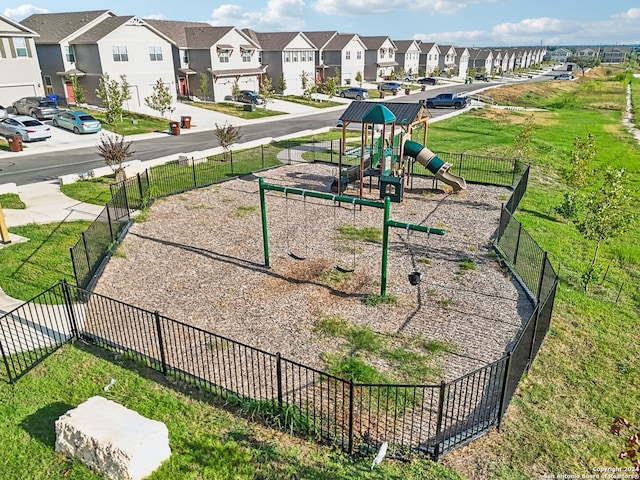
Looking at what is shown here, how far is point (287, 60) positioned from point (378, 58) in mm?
27303

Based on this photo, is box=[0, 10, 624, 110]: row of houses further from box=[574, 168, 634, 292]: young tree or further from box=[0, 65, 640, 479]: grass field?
box=[574, 168, 634, 292]: young tree

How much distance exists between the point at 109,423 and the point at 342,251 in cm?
904

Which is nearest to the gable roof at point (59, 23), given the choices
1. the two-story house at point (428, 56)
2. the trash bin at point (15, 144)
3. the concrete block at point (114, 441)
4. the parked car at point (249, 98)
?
the parked car at point (249, 98)

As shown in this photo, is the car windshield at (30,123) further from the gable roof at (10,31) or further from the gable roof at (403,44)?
the gable roof at (403,44)

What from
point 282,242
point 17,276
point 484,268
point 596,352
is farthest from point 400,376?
point 17,276

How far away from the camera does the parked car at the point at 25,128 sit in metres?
30.7

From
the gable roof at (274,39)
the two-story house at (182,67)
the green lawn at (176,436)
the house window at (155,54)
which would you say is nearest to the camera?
the green lawn at (176,436)

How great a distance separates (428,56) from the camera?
333ft

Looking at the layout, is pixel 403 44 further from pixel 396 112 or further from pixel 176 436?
pixel 176 436

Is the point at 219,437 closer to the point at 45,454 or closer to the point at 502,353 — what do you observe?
the point at 45,454

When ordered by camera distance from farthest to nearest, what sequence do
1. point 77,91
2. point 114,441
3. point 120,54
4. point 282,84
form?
point 282,84, point 120,54, point 77,91, point 114,441

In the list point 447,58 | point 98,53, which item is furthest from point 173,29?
point 447,58

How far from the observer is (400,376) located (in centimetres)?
912

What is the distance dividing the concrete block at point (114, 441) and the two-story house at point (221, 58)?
49.4 metres
